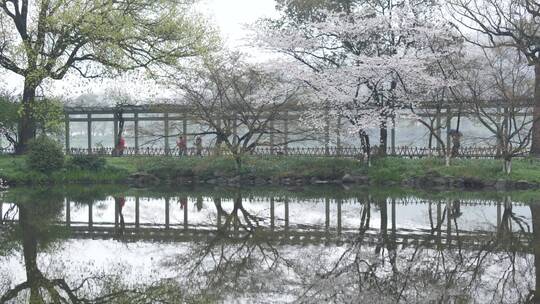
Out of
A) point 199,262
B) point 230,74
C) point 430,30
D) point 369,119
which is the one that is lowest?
point 199,262

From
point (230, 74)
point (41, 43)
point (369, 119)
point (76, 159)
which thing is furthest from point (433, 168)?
point (41, 43)

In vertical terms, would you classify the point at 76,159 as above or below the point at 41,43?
below

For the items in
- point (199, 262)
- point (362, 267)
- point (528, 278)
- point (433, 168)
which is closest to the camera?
point (528, 278)

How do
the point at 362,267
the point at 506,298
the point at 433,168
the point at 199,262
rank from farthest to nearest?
the point at 433,168, the point at 199,262, the point at 362,267, the point at 506,298

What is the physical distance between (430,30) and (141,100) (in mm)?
17469

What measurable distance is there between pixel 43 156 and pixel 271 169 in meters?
9.77

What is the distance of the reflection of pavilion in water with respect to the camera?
38.6 feet

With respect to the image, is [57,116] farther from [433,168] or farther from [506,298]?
[506,298]

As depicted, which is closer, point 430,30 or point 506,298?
point 506,298

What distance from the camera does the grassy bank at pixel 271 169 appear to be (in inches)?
942

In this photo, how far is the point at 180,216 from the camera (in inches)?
622

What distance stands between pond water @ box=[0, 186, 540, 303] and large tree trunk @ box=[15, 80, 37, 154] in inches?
368

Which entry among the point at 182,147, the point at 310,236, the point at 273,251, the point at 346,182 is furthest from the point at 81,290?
the point at 182,147

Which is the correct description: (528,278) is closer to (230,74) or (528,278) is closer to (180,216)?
(180,216)
